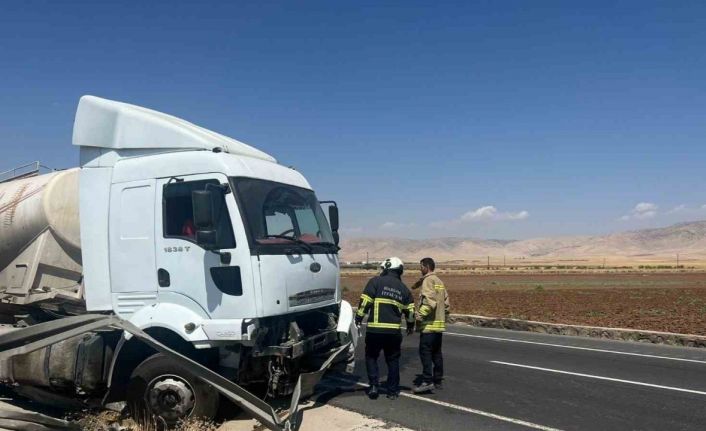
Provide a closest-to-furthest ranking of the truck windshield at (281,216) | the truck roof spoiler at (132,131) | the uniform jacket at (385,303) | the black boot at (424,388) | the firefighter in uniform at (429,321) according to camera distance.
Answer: the truck windshield at (281,216) → the truck roof spoiler at (132,131) → the uniform jacket at (385,303) → the black boot at (424,388) → the firefighter in uniform at (429,321)

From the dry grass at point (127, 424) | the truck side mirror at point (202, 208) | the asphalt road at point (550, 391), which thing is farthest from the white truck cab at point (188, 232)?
the asphalt road at point (550, 391)

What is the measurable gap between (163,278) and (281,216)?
4.79 feet

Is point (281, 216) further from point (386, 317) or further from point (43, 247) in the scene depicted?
point (43, 247)

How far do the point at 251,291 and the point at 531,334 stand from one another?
1117 centimetres

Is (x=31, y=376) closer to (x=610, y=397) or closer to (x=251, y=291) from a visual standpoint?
(x=251, y=291)

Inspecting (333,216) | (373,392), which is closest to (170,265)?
(333,216)

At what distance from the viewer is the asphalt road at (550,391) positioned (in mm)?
6594

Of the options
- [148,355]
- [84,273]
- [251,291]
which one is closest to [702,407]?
[251,291]

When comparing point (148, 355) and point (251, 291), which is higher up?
point (251, 291)

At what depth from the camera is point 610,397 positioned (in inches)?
303

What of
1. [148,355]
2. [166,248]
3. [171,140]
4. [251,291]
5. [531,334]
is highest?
[171,140]

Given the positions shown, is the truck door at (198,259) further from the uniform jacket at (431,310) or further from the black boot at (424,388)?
the black boot at (424,388)

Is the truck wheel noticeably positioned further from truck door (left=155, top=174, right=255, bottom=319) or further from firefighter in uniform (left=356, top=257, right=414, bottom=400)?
firefighter in uniform (left=356, top=257, right=414, bottom=400)

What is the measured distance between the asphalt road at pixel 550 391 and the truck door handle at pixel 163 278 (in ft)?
9.01
